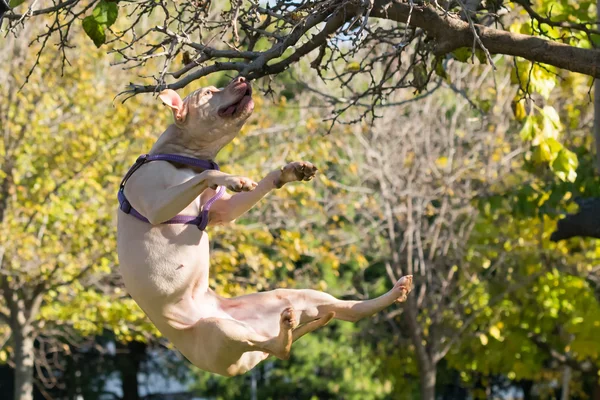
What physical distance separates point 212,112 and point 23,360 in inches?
399

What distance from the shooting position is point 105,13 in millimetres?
4398

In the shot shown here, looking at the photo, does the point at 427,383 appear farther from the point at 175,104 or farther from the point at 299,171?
the point at 299,171

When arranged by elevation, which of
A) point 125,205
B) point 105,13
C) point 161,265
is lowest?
point 161,265

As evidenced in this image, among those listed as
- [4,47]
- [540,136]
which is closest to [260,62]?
[540,136]

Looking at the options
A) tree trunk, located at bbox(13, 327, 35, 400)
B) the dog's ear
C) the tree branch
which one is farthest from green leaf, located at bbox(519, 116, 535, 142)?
tree trunk, located at bbox(13, 327, 35, 400)

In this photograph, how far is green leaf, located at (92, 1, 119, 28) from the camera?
14.4 ft

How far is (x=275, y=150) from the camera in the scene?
14.2 m

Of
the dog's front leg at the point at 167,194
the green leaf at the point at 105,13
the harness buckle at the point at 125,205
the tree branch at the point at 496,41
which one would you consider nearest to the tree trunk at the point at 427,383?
the tree branch at the point at 496,41

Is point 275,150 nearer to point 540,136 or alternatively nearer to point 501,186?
point 501,186

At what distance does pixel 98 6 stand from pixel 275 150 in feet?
32.1

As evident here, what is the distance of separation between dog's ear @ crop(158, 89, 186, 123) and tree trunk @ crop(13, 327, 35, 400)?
993 cm

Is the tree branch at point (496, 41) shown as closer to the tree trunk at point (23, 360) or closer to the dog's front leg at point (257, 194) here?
the dog's front leg at point (257, 194)

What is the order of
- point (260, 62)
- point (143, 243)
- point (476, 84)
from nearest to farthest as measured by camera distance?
1. point (143, 243)
2. point (260, 62)
3. point (476, 84)

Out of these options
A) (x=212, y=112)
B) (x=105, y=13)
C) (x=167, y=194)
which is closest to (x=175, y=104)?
(x=212, y=112)
